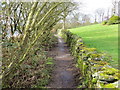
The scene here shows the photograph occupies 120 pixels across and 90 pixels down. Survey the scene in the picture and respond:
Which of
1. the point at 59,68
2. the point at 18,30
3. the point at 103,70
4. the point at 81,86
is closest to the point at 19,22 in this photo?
the point at 18,30

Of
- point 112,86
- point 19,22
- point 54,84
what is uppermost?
point 19,22

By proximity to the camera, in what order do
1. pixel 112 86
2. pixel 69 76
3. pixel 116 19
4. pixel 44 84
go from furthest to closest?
1. pixel 116 19
2. pixel 69 76
3. pixel 44 84
4. pixel 112 86

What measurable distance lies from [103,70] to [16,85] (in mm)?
2949

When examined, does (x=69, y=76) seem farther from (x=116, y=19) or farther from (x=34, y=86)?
(x=116, y=19)

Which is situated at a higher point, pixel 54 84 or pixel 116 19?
pixel 116 19

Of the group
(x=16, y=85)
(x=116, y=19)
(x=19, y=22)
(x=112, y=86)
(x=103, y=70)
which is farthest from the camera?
(x=116, y=19)

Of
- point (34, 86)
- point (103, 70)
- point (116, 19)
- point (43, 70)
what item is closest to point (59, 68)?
point (43, 70)

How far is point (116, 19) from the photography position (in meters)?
23.4

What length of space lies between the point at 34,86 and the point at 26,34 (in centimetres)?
256

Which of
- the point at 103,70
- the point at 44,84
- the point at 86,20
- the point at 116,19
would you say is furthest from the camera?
the point at 86,20

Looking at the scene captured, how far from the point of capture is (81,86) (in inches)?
181

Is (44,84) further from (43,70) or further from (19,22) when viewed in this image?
(19,22)

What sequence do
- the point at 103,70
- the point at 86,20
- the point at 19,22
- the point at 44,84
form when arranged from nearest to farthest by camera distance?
the point at 103,70
the point at 44,84
the point at 19,22
the point at 86,20

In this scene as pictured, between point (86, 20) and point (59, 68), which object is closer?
point (59, 68)
